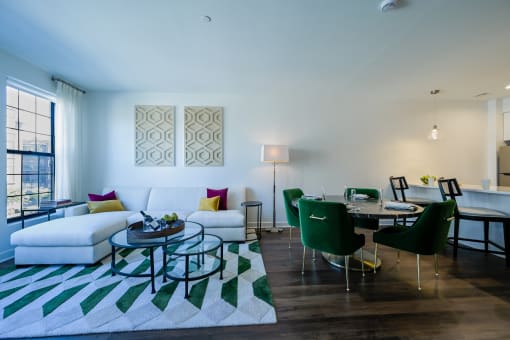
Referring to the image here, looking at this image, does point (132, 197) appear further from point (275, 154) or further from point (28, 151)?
point (275, 154)

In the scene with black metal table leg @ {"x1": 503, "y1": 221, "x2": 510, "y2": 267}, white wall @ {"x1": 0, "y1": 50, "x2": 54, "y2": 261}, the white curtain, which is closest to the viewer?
black metal table leg @ {"x1": 503, "y1": 221, "x2": 510, "y2": 267}

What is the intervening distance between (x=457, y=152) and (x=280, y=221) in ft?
13.2

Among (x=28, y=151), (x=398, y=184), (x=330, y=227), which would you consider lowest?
(x=330, y=227)

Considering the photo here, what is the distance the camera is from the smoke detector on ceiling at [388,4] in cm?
176

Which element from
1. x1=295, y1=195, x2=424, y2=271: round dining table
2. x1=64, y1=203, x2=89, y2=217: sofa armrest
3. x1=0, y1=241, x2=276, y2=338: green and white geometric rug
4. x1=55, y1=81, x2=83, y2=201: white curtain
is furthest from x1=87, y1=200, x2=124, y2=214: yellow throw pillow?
x1=295, y1=195, x2=424, y2=271: round dining table

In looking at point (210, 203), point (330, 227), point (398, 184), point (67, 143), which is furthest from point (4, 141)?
point (398, 184)

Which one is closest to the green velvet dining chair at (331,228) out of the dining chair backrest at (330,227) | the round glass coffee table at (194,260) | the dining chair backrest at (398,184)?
the dining chair backrest at (330,227)

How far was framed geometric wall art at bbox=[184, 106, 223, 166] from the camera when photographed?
3.99 metres

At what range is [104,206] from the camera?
10.8 feet

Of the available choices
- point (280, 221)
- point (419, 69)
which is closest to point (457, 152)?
point (419, 69)

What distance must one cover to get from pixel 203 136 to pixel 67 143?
7.36ft

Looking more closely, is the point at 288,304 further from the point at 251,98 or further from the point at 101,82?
the point at 101,82

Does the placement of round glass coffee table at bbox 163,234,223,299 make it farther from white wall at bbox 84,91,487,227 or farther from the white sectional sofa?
white wall at bbox 84,91,487,227

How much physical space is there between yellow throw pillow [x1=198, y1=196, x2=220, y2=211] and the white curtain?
7.40 ft
